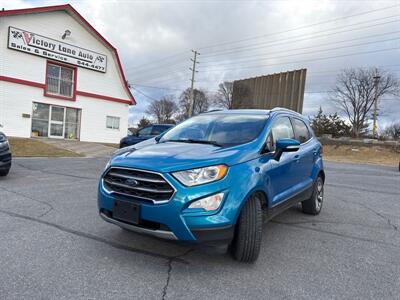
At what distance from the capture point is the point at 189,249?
163 inches

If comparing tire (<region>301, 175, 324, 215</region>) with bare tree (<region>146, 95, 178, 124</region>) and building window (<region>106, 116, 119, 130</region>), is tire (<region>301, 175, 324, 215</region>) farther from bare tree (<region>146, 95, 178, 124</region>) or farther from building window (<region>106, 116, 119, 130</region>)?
bare tree (<region>146, 95, 178, 124</region>)

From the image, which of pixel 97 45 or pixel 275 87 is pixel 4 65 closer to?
pixel 97 45

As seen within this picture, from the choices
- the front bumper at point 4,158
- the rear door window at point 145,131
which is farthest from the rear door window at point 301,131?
the rear door window at point 145,131

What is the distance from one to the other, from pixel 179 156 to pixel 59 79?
70.4ft

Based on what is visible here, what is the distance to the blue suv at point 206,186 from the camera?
10.7 ft

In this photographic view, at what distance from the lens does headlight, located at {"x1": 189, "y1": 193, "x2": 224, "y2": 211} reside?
325cm

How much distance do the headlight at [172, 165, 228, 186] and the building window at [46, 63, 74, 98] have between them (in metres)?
21.1

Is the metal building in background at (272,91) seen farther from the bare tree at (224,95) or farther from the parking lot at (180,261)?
the parking lot at (180,261)

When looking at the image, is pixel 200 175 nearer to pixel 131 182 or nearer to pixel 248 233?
pixel 131 182

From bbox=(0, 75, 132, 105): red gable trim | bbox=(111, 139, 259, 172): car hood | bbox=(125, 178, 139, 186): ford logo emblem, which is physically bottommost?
bbox=(125, 178, 139, 186): ford logo emblem

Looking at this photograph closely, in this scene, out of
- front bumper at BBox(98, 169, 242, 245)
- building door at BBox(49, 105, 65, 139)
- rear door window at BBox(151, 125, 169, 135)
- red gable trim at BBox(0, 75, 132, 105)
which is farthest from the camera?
building door at BBox(49, 105, 65, 139)

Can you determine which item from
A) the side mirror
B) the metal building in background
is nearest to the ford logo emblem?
the side mirror

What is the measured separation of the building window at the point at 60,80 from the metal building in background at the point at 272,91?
31419mm

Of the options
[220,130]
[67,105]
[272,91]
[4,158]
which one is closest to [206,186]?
[220,130]
